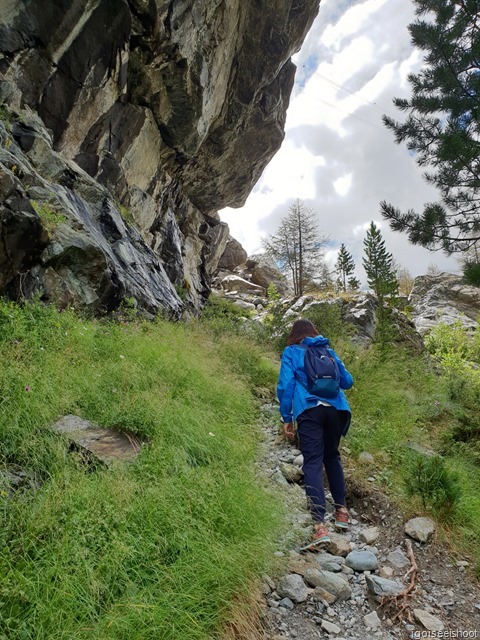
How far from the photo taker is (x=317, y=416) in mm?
3754

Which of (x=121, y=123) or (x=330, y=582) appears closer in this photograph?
(x=330, y=582)

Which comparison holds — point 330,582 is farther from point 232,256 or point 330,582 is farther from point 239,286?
point 232,256

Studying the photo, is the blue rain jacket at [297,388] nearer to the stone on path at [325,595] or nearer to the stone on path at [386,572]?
the stone on path at [386,572]

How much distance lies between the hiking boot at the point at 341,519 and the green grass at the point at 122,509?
2.67ft

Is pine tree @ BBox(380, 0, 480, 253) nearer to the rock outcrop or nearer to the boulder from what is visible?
the rock outcrop

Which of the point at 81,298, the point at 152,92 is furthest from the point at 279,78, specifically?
the point at 81,298

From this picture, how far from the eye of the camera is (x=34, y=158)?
9312 millimetres

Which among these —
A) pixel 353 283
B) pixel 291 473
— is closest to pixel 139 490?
pixel 291 473

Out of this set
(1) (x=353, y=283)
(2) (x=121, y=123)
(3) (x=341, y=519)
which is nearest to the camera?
(3) (x=341, y=519)

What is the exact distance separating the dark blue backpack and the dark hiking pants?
0.16 metres

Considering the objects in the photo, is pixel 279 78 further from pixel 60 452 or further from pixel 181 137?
pixel 60 452

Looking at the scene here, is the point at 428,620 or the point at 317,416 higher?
the point at 317,416

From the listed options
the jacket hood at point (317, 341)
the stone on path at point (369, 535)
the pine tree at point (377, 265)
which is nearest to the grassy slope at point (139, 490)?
the stone on path at point (369, 535)

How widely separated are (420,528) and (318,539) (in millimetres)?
1006
